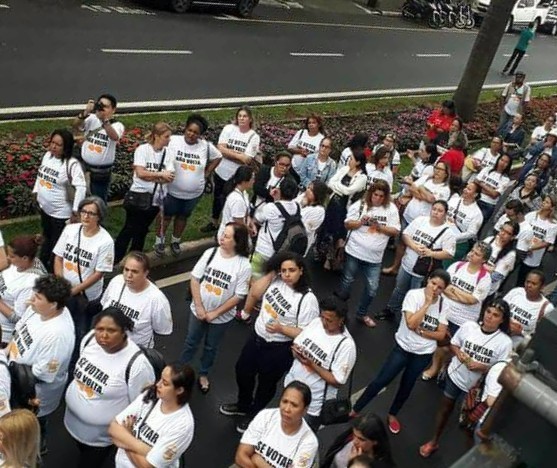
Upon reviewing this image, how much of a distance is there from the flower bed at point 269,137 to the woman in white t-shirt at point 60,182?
1481mm

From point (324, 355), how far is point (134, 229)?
3.15 metres

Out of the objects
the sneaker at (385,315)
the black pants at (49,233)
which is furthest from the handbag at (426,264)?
the black pants at (49,233)

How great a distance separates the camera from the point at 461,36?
90.8 feet

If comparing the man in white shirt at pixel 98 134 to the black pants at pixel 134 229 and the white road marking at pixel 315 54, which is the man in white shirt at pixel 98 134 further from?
the white road marking at pixel 315 54

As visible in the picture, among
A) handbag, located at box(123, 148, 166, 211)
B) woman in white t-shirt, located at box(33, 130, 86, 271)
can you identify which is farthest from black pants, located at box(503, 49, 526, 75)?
woman in white t-shirt, located at box(33, 130, 86, 271)

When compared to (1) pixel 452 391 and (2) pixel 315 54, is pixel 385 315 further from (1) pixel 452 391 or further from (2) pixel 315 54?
(2) pixel 315 54

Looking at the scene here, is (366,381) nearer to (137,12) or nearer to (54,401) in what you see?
(54,401)

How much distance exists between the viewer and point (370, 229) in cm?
739

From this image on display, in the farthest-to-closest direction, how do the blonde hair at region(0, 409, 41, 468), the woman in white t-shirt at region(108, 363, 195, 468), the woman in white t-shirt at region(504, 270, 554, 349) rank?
the woman in white t-shirt at region(504, 270, 554, 349) → the woman in white t-shirt at region(108, 363, 195, 468) → the blonde hair at region(0, 409, 41, 468)

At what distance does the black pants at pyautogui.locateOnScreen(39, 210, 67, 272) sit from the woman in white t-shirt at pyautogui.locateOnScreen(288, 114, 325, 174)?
327 cm

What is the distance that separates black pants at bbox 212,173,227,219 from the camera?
28.0 ft

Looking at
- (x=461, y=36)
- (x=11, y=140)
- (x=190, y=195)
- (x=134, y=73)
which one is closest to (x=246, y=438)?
(x=190, y=195)

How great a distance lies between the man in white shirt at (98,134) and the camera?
24.5 feet

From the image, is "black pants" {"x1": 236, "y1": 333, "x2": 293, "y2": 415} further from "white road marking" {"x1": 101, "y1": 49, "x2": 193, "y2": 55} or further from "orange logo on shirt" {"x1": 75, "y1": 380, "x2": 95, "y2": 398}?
"white road marking" {"x1": 101, "y1": 49, "x2": 193, "y2": 55}
